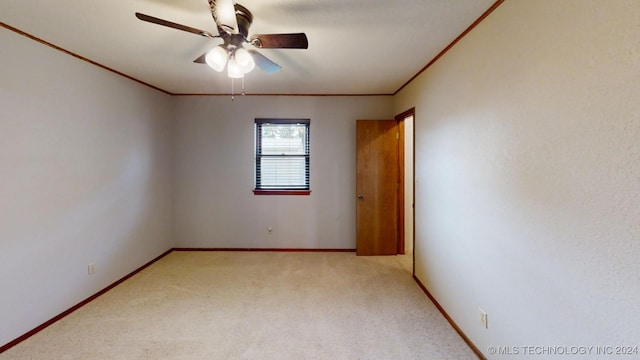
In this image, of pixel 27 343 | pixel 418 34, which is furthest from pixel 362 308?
pixel 27 343

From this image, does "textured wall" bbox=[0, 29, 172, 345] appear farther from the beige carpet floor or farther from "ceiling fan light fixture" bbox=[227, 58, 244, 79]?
"ceiling fan light fixture" bbox=[227, 58, 244, 79]

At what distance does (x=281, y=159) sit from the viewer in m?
4.49

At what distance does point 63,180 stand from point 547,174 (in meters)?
3.77

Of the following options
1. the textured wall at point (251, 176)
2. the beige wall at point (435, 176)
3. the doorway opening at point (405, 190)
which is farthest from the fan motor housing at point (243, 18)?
the doorway opening at point (405, 190)

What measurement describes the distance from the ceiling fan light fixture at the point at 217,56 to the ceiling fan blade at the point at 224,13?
0.54ft

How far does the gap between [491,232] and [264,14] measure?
2.19 metres

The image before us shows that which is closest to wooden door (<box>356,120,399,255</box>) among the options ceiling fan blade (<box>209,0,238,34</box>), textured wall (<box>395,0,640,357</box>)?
textured wall (<box>395,0,640,357</box>)

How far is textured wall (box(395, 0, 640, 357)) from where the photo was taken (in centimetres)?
108

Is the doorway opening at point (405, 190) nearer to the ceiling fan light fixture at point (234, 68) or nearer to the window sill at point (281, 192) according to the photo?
the window sill at point (281, 192)

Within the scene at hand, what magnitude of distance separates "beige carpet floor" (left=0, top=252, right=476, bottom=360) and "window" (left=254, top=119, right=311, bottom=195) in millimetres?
1318

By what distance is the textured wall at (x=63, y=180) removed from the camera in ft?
7.13

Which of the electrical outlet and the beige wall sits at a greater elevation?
the beige wall

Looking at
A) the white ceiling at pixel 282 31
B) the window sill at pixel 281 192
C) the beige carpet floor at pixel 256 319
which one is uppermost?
the white ceiling at pixel 282 31

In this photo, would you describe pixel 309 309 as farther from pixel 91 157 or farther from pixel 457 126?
pixel 91 157
